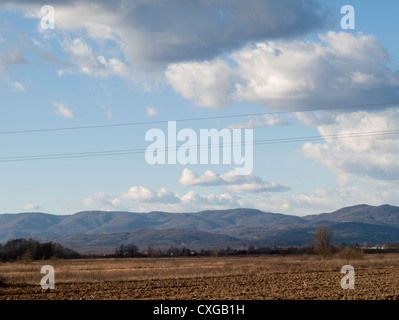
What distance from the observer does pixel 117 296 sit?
35.6 metres

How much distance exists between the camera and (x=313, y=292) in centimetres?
3678

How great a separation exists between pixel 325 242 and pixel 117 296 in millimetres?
78352

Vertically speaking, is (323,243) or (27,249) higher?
(323,243)

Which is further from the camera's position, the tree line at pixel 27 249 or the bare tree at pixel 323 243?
the tree line at pixel 27 249

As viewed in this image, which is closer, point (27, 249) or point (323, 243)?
point (323, 243)

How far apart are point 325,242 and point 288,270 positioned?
142 ft

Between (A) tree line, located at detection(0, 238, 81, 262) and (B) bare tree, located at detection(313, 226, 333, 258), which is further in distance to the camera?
(A) tree line, located at detection(0, 238, 81, 262)

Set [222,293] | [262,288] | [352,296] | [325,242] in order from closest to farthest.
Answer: [352,296] → [222,293] → [262,288] → [325,242]
